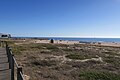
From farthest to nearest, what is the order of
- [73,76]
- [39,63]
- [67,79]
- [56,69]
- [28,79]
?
[39,63]
[56,69]
[73,76]
[67,79]
[28,79]

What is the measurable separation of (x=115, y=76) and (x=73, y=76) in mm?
2566

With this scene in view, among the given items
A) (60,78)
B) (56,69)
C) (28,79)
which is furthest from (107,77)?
(28,79)

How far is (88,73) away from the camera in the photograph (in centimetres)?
1113

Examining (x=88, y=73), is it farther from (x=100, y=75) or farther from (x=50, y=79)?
(x=50, y=79)

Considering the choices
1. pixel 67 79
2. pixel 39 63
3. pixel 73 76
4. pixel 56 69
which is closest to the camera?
pixel 67 79

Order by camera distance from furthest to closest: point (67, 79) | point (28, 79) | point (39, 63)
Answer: point (39, 63), point (67, 79), point (28, 79)

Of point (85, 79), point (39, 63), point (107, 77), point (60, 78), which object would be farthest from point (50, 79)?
point (39, 63)

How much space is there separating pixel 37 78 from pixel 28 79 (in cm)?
57

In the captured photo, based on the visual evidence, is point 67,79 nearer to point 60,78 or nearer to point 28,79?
point 60,78

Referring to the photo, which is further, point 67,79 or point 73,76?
point 73,76

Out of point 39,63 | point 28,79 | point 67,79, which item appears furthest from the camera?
point 39,63

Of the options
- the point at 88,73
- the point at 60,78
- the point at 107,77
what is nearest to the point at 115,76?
the point at 107,77

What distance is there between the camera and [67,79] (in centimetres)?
991

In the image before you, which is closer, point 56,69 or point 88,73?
point 88,73
